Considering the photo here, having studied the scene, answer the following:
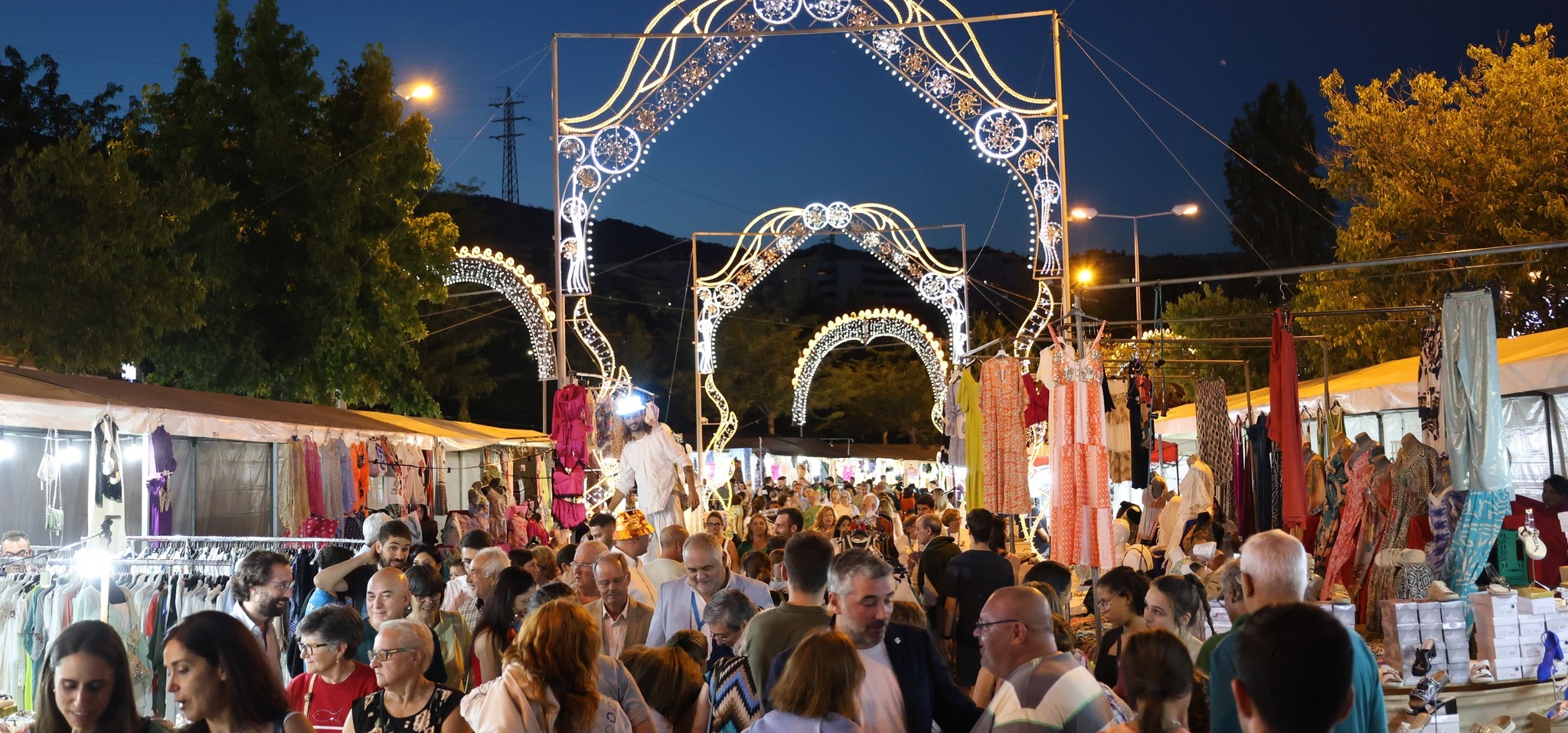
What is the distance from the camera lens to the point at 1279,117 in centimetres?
4588

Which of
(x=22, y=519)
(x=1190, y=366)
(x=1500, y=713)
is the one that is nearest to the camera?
(x=1500, y=713)

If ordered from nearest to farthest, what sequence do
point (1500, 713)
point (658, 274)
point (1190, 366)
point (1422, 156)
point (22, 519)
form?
point (1500, 713), point (22, 519), point (1422, 156), point (1190, 366), point (658, 274)

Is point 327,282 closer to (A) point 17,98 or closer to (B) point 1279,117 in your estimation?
(A) point 17,98

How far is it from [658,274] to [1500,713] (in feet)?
289

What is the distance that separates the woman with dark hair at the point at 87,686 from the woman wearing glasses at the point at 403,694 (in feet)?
2.86

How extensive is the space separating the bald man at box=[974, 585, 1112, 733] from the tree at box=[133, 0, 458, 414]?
17.0m

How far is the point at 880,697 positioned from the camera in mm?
4391

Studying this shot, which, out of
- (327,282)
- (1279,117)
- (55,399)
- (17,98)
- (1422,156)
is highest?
(1279,117)

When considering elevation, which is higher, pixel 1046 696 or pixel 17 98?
pixel 17 98

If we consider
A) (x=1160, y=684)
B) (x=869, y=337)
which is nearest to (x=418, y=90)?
(x=1160, y=684)

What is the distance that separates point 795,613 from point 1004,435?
751 cm

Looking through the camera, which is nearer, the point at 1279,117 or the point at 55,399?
the point at 55,399

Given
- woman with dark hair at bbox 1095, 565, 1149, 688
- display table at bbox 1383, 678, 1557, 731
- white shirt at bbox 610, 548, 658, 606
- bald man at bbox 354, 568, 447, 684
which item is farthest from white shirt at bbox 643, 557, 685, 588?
display table at bbox 1383, 678, 1557, 731

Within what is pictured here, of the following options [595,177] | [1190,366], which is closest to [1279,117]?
[1190,366]
